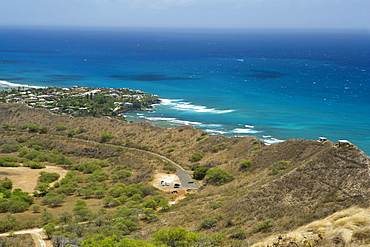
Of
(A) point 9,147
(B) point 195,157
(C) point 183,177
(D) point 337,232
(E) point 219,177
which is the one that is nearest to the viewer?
(D) point 337,232

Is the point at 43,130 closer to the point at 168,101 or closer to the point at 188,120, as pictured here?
the point at 188,120

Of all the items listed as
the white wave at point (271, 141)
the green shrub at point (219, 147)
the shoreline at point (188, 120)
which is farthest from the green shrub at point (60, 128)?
the white wave at point (271, 141)

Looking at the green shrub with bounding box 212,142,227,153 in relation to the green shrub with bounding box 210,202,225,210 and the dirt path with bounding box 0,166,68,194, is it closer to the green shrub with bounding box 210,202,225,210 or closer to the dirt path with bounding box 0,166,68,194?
the dirt path with bounding box 0,166,68,194

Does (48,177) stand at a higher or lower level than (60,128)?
lower

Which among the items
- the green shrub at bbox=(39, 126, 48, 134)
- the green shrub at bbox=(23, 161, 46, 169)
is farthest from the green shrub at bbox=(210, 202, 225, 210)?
the green shrub at bbox=(39, 126, 48, 134)

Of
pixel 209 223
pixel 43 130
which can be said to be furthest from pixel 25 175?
pixel 209 223

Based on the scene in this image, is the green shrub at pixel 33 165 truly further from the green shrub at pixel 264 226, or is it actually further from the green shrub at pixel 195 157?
the green shrub at pixel 264 226
